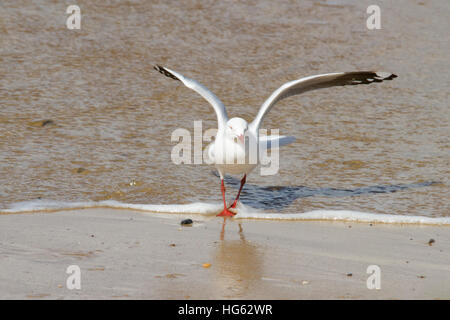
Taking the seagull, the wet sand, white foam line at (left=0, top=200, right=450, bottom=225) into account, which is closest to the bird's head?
the seagull

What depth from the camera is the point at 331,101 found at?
877cm

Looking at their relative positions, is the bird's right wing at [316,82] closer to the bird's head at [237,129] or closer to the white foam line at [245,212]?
the bird's head at [237,129]

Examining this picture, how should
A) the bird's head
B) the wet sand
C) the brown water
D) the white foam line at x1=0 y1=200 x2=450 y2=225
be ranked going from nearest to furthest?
the wet sand, the white foam line at x1=0 y1=200 x2=450 y2=225, the bird's head, the brown water

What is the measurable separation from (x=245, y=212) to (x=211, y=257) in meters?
1.38

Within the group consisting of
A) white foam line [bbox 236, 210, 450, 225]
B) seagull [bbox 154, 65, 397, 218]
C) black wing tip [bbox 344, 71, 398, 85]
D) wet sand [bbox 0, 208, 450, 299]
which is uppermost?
black wing tip [bbox 344, 71, 398, 85]

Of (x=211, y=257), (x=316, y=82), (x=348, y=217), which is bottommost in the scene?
(x=211, y=257)

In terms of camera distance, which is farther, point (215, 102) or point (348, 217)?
point (215, 102)

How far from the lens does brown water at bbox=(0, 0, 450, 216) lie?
6.36m

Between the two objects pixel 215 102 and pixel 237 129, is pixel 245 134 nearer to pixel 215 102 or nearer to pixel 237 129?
pixel 237 129

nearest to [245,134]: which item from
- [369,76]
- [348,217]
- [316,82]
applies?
[316,82]

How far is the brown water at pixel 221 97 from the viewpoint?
636 cm

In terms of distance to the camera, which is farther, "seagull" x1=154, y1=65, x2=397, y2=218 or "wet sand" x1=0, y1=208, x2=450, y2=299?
"seagull" x1=154, y1=65, x2=397, y2=218

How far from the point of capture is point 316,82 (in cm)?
646

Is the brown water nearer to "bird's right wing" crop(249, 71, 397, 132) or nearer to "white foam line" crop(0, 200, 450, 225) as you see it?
"white foam line" crop(0, 200, 450, 225)
